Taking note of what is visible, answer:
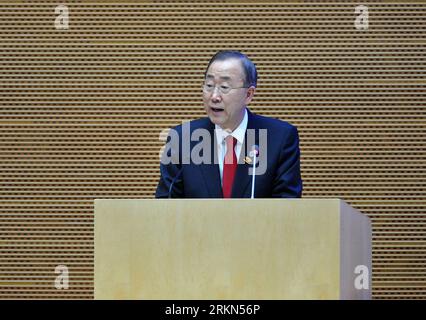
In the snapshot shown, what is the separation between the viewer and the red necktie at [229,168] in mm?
4602

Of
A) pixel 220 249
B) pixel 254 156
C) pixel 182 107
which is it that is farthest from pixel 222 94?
pixel 182 107

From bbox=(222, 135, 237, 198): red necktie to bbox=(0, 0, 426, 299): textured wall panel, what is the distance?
186cm

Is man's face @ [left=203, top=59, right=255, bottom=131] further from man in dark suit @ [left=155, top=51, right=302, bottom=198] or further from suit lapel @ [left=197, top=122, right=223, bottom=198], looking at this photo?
suit lapel @ [left=197, top=122, right=223, bottom=198]

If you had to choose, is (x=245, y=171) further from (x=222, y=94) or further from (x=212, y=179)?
(x=222, y=94)

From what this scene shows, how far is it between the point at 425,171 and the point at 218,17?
1.50 meters

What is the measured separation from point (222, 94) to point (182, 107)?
187 cm

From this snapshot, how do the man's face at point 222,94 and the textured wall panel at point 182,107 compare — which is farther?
the textured wall panel at point 182,107

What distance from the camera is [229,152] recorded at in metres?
4.67

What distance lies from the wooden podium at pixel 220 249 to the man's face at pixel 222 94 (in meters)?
0.93

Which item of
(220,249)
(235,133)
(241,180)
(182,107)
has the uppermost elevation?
(182,107)

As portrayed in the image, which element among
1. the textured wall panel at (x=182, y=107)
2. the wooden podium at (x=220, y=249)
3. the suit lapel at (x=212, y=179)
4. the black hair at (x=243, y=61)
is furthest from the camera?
the textured wall panel at (x=182, y=107)

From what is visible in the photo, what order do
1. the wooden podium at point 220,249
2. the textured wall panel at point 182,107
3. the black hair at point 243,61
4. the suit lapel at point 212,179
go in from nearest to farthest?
the wooden podium at point 220,249 → the suit lapel at point 212,179 → the black hair at point 243,61 → the textured wall panel at point 182,107

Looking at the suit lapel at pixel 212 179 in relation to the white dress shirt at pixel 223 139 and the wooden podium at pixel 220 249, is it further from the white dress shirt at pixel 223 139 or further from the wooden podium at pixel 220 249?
the wooden podium at pixel 220 249

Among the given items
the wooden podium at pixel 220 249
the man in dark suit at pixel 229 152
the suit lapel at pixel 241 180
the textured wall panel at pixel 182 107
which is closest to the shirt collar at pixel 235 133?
the man in dark suit at pixel 229 152
